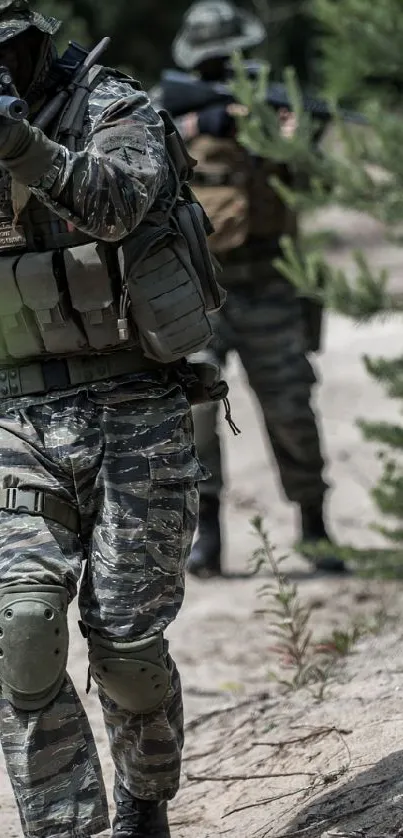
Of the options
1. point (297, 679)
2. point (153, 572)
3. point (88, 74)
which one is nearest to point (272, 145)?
point (297, 679)

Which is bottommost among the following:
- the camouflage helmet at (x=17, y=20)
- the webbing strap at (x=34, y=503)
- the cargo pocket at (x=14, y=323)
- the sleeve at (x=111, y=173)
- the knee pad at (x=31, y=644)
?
the knee pad at (x=31, y=644)

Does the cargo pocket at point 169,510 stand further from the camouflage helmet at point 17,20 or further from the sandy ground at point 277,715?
the camouflage helmet at point 17,20

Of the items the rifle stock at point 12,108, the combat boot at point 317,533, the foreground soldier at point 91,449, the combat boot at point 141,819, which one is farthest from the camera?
the combat boot at point 317,533

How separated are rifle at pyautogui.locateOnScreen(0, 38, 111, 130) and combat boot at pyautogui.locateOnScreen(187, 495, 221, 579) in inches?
136

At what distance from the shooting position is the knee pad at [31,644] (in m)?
2.96

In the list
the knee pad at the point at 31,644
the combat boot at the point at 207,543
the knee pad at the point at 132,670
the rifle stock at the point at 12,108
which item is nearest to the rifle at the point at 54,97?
the rifle stock at the point at 12,108

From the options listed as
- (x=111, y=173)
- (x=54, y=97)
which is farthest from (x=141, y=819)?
(x=54, y=97)

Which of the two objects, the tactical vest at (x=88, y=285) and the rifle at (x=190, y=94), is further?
the rifle at (x=190, y=94)

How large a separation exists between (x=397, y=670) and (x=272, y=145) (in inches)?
89.8

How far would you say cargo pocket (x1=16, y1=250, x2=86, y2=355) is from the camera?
10.3ft

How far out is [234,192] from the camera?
6.41m

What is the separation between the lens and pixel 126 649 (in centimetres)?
312

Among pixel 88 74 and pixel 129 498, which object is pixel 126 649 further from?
pixel 88 74

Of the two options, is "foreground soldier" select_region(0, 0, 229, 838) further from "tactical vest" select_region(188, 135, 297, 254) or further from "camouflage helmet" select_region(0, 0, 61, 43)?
"tactical vest" select_region(188, 135, 297, 254)
